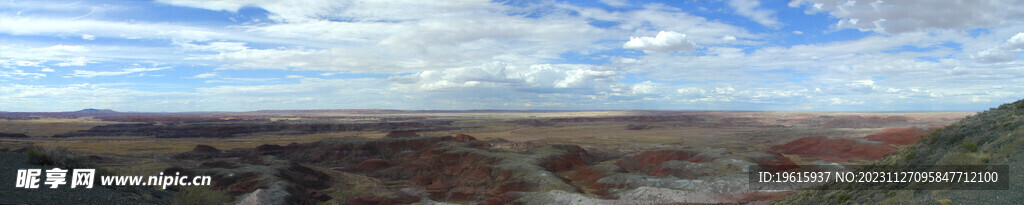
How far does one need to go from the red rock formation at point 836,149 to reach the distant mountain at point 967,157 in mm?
39692

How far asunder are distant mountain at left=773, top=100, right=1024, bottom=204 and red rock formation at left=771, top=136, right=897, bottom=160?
39692 millimetres

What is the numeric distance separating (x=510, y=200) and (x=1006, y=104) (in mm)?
22956

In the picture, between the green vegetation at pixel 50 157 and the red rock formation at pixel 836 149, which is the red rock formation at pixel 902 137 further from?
the green vegetation at pixel 50 157

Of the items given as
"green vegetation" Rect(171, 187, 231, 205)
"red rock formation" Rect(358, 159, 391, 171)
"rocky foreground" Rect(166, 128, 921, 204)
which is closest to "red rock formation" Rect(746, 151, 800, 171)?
"rocky foreground" Rect(166, 128, 921, 204)

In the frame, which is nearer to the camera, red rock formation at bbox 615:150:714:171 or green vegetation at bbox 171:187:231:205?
green vegetation at bbox 171:187:231:205

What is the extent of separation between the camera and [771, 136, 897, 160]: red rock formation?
5334 centimetres

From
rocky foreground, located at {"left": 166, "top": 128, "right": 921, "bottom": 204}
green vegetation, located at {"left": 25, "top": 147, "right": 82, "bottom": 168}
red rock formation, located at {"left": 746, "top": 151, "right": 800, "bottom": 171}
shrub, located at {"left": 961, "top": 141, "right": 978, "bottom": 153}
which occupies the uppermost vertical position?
Answer: shrub, located at {"left": 961, "top": 141, "right": 978, "bottom": 153}

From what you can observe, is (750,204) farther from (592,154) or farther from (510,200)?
(592,154)

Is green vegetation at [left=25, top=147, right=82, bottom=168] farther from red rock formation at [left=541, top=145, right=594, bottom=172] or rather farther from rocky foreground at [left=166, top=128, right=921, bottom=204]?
red rock formation at [left=541, top=145, right=594, bottom=172]

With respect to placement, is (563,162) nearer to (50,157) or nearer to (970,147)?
(970,147)

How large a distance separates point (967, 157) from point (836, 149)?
52.2 metres

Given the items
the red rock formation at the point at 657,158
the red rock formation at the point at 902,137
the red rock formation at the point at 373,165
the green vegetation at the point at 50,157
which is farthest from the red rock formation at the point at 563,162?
the red rock formation at the point at 902,137

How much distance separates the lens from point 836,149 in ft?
186

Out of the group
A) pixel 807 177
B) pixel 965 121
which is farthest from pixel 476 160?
pixel 965 121
